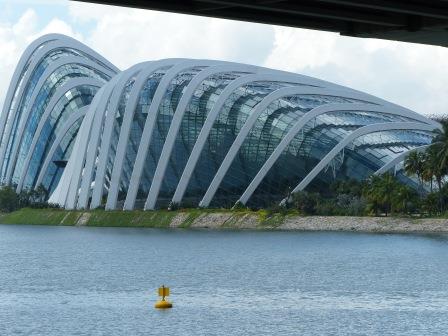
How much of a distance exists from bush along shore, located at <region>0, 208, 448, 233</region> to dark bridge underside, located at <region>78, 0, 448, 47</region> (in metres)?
67.3

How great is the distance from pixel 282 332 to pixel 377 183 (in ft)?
208

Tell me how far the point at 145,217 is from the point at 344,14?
92.9 meters

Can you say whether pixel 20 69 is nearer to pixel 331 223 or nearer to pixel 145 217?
pixel 145 217

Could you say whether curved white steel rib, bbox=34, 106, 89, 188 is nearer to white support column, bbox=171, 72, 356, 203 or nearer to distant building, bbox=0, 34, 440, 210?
distant building, bbox=0, 34, 440, 210

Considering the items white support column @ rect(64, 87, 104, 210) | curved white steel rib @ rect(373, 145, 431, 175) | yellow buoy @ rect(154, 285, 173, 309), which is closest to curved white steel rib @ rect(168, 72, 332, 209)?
white support column @ rect(64, 87, 104, 210)

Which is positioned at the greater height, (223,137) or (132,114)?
(132,114)

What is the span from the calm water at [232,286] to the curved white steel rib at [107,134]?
26528 millimetres

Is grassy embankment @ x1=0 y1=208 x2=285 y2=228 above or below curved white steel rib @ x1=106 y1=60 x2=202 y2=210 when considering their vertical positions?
below

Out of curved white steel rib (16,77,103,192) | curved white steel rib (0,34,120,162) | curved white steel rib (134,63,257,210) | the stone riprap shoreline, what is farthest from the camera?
curved white steel rib (0,34,120,162)

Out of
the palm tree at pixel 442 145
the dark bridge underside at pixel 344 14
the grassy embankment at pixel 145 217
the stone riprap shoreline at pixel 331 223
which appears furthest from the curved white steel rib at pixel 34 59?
the dark bridge underside at pixel 344 14

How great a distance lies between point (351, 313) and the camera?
4428cm

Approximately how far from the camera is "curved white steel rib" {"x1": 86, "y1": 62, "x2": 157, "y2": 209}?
4779 inches

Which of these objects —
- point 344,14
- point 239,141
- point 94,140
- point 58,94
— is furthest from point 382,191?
point 344,14

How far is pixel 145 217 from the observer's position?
386 ft
